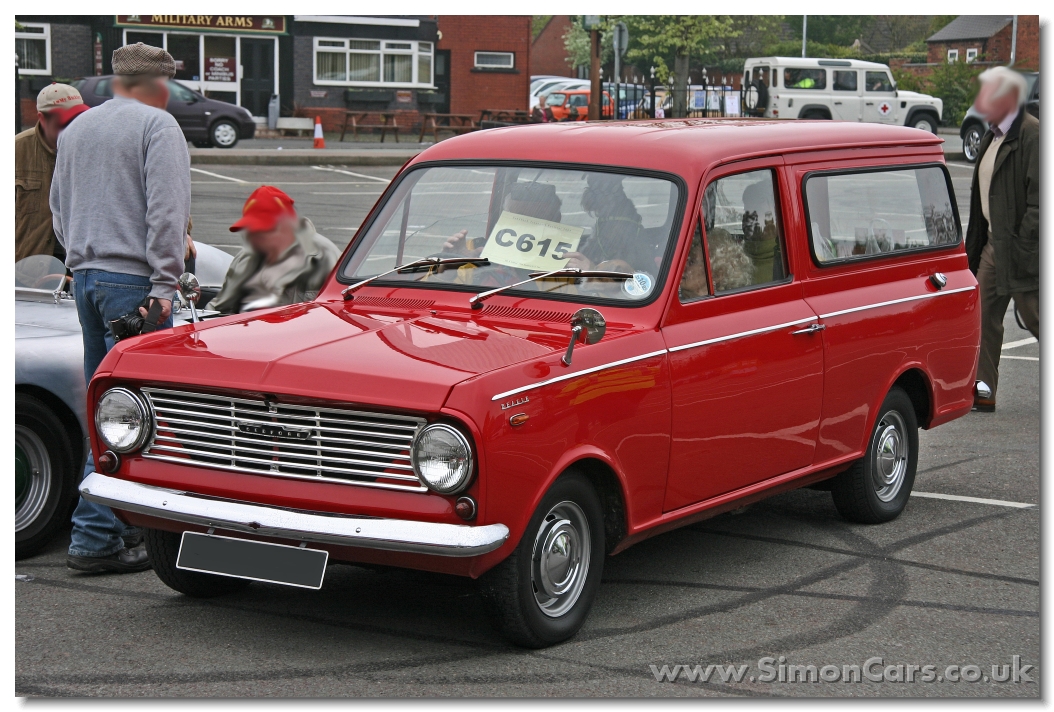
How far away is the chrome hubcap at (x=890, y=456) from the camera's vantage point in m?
6.53

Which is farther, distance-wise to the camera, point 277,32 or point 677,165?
point 277,32

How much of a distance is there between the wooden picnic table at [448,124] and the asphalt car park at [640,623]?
31.8 meters

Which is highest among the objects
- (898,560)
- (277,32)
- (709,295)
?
(277,32)

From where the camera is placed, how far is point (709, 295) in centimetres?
543

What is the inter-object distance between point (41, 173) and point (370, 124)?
34.3 meters

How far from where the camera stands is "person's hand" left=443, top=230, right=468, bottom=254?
562cm

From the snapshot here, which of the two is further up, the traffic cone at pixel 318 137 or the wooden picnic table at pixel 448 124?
the wooden picnic table at pixel 448 124

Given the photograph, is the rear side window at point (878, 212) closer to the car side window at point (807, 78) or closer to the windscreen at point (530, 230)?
the windscreen at point (530, 230)

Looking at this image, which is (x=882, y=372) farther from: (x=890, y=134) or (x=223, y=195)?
(x=223, y=195)

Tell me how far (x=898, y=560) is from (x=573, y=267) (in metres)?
2.05

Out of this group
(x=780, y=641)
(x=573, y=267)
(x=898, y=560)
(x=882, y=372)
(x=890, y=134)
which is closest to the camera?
(x=780, y=641)

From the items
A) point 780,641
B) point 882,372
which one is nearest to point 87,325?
point 780,641

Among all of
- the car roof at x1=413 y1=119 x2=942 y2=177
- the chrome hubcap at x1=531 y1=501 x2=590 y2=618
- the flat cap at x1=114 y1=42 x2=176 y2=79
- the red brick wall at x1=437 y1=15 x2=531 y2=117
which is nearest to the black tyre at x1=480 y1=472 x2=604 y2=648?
the chrome hubcap at x1=531 y1=501 x2=590 y2=618

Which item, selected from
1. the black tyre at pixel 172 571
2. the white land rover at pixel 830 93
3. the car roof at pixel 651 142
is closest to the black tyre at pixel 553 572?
the black tyre at pixel 172 571
